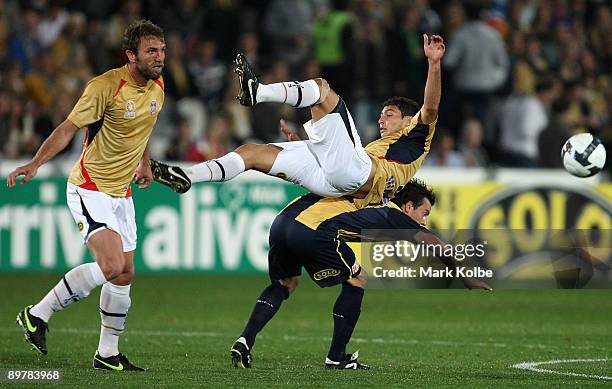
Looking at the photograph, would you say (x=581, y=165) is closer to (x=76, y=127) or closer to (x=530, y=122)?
(x=76, y=127)

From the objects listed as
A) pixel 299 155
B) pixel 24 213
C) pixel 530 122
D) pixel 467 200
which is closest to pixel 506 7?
pixel 530 122

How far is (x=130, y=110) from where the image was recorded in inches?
351

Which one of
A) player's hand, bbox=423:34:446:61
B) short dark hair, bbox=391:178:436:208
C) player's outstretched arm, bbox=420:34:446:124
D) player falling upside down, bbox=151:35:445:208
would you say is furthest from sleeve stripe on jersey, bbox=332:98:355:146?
short dark hair, bbox=391:178:436:208

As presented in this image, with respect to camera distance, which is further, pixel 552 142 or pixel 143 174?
pixel 552 142

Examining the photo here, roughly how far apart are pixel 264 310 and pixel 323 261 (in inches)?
23.5

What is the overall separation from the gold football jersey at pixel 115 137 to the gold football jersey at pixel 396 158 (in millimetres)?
1703

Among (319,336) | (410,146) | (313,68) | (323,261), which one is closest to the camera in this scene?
(323,261)

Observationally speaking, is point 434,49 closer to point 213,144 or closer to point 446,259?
point 446,259

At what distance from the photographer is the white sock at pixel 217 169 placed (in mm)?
8555

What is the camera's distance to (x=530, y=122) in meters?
19.0

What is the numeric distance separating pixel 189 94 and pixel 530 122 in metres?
5.22

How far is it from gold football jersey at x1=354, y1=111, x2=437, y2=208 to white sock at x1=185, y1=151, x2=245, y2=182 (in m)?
1.05

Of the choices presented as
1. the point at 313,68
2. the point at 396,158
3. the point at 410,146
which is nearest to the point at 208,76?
the point at 313,68

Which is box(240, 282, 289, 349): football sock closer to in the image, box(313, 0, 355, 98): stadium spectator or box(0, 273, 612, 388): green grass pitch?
box(0, 273, 612, 388): green grass pitch
